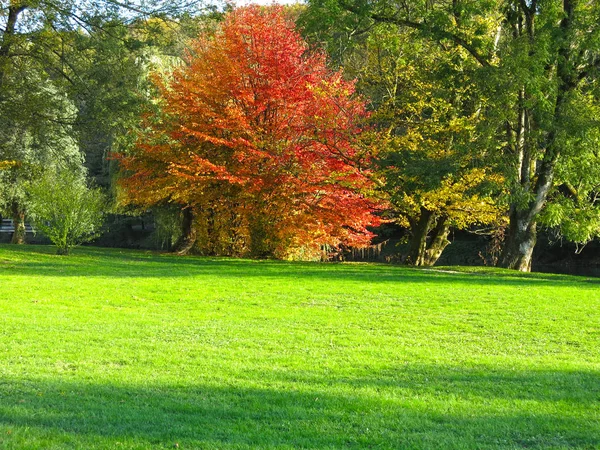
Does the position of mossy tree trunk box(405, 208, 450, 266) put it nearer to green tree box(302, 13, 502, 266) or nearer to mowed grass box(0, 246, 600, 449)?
green tree box(302, 13, 502, 266)

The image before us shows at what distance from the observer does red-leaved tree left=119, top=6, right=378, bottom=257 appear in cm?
2138

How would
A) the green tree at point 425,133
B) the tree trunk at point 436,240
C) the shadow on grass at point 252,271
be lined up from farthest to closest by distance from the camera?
the tree trunk at point 436,240
the green tree at point 425,133
the shadow on grass at point 252,271

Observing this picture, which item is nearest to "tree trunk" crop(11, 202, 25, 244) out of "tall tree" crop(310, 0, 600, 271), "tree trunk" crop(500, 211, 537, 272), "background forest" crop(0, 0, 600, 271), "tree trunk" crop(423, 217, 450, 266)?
"background forest" crop(0, 0, 600, 271)

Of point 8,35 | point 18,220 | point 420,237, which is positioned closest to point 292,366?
point 8,35

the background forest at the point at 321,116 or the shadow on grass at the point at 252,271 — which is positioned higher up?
the background forest at the point at 321,116

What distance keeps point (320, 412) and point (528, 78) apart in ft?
46.6

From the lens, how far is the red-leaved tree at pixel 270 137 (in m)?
21.4

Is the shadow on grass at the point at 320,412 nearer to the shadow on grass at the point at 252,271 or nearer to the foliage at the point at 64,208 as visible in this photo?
the shadow on grass at the point at 252,271

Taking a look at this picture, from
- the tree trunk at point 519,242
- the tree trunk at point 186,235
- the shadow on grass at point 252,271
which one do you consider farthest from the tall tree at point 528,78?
the tree trunk at point 186,235

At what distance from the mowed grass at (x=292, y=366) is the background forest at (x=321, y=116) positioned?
18.9ft

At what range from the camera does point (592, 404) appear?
6039mm

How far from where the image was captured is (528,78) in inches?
675

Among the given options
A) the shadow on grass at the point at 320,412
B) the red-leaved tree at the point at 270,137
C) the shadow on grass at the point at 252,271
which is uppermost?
the red-leaved tree at the point at 270,137

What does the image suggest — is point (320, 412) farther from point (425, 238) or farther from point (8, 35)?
point (425, 238)
